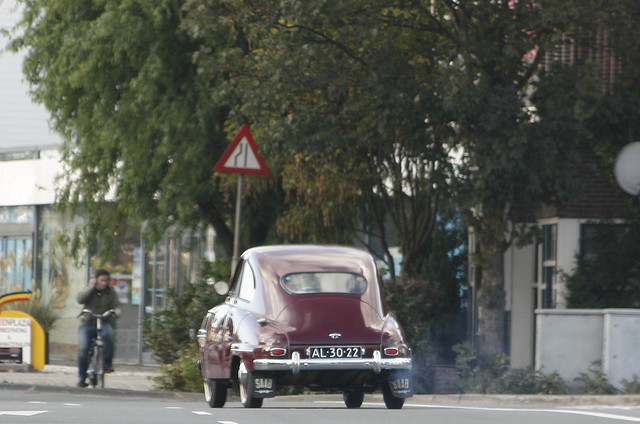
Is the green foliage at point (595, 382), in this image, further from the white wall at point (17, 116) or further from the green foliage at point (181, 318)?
the white wall at point (17, 116)

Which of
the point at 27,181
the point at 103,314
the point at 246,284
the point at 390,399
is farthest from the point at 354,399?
the point at 27,181

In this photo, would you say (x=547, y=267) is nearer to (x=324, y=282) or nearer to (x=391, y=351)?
(x=324, y=282)

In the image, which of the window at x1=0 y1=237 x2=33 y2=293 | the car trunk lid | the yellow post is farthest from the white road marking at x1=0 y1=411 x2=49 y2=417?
the window at x1=0 y1=237 x2=33 y2=293

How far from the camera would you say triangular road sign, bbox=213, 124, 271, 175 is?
59.3 feet

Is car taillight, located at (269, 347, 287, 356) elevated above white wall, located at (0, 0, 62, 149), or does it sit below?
below

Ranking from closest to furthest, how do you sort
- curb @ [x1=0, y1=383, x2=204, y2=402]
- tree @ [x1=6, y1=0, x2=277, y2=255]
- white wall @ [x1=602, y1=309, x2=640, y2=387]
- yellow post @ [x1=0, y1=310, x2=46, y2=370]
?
1. white wall @ [x1=602, y1=309, x2=640, y2=387]
2. curb @ [x1=0, y1=383, x2=204, y2=402]
3. tree @ [x1=6, y1=0, x2=277, y2=255]
4. yellow post @ [x1=0, y1=310, x2=46, y2=370]

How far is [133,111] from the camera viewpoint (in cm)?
2494

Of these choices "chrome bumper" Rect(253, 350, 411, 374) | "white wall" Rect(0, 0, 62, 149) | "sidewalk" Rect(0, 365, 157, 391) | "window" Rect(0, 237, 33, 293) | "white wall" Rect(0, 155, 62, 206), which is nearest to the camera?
"chrome bumper" Rect(253, 350, 411, 374)

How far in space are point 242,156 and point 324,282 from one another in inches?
164

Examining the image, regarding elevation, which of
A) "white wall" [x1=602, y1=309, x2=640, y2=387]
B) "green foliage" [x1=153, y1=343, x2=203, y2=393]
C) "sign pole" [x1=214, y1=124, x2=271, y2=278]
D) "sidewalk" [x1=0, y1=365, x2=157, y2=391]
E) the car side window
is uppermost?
"sign pole" [x1=214, y1=124, x2=271, y2=278]

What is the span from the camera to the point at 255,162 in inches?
718

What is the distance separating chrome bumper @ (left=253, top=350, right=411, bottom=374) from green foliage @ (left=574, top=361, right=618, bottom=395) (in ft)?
17.5

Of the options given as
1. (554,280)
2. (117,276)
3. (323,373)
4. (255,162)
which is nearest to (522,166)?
(255,162)

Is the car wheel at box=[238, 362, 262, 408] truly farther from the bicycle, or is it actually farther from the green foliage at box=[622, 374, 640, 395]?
the bicycle
